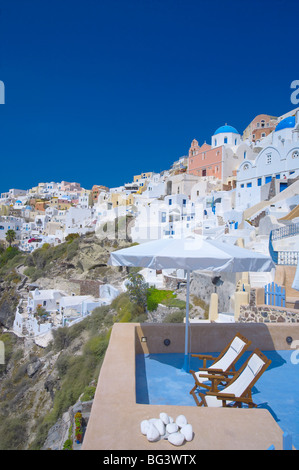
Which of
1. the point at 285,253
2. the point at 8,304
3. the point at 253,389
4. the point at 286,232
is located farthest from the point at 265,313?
the point at 8,304

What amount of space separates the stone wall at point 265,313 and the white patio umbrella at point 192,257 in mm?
3778

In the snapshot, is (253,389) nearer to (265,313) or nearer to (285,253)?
(265,313)

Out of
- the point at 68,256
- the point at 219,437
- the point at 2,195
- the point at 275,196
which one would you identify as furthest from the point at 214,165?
the point at 2,195

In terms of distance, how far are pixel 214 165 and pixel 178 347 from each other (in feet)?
136

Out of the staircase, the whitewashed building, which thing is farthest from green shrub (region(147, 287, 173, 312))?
the whitewashed building

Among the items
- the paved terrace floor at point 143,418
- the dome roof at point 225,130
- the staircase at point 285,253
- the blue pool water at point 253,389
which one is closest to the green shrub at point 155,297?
the staircase at point 285,253

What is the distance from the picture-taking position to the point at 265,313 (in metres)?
8.28

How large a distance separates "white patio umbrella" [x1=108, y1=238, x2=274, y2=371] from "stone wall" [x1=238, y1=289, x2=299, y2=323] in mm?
3778

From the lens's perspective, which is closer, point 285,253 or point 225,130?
point 285,253

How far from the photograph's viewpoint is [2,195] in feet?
353

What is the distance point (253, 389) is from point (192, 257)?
1.91m

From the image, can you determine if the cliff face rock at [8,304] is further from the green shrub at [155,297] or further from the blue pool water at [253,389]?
the blue pool water at [253,389]

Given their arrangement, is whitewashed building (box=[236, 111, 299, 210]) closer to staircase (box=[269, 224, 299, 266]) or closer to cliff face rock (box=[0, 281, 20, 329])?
staircase (box=[269, 224, 299, 266])

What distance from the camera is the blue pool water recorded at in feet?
12.0
